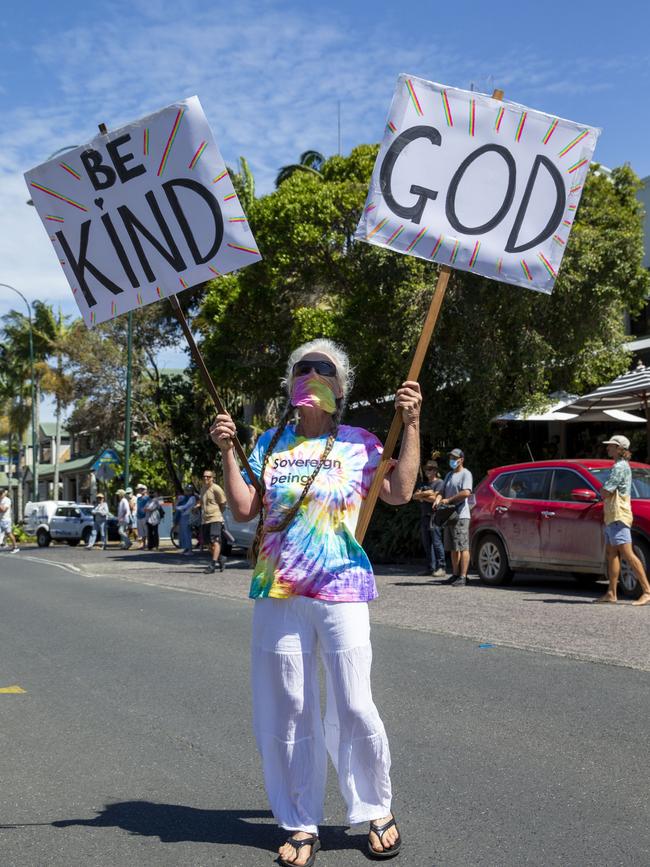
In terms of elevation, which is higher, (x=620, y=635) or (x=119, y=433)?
(x=119, y=433)

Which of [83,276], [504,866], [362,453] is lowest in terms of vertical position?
[504,866]

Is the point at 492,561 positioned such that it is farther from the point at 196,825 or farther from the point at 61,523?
the point at 61,523

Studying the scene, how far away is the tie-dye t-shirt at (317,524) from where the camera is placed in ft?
12.8

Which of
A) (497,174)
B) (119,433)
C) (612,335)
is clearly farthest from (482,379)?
(119,433)

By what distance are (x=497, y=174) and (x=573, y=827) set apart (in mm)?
2815

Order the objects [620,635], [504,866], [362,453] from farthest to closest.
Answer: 1. [620,635]
2. [362,453]
3. [504,866]

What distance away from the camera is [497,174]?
15.6 ft

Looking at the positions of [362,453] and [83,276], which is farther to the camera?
[83,276]

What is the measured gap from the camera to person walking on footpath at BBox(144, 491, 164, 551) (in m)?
30.1

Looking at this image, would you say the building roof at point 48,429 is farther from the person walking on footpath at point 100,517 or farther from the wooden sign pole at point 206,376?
the wooden sign pole at point 206,376

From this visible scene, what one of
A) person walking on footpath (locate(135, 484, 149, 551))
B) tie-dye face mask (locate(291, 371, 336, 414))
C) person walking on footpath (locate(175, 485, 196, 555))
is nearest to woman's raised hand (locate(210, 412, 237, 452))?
tie-dye face mask (locate(291, 371, 336, 414))

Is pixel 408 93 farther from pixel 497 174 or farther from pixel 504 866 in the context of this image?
pixel 504 866

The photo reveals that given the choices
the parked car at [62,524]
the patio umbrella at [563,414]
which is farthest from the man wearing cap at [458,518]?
the parked car at [62,524]

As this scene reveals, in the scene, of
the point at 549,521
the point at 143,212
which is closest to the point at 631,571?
the point at 549,521
